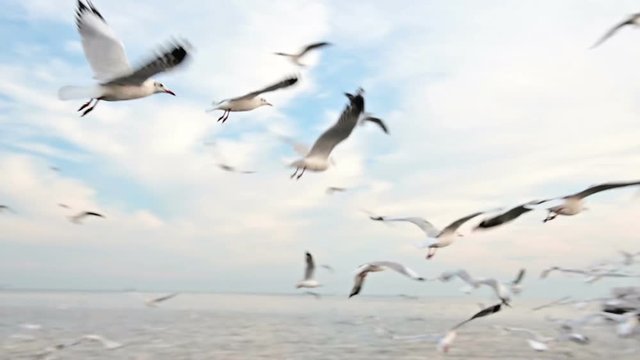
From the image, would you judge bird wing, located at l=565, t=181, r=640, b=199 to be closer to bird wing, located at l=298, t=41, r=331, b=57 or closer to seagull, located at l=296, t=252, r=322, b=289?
bird wing, located at l=298, t=41, r=331, b=57

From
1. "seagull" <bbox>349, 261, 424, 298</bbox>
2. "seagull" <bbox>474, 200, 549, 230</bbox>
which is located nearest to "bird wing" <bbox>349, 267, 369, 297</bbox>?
"seagull" <bbox>349, 261, 424, 298</bbox>

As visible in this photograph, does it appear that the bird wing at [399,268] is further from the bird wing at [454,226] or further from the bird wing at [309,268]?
the bird wing at [309,268]

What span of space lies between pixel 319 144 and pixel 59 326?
19.1 metres

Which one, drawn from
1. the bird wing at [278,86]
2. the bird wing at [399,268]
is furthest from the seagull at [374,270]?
the bird wing at [278,86]

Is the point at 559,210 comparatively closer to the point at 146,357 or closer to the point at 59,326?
the point at 146,357

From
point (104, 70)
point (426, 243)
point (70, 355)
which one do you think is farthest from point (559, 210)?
point (70, 355)

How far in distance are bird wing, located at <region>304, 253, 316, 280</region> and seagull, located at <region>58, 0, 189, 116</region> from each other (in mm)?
8698

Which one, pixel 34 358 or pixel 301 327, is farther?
pixel 301 327

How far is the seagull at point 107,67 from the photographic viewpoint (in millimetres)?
8188

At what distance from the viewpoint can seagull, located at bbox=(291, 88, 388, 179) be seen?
398 inches

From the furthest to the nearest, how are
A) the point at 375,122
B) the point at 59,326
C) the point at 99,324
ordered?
the point at 99,324 → the point at 59,326 → the point at 375,122

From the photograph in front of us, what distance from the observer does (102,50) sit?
336 inches

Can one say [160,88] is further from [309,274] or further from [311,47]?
[309,274]

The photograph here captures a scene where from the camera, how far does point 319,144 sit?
1102cm
